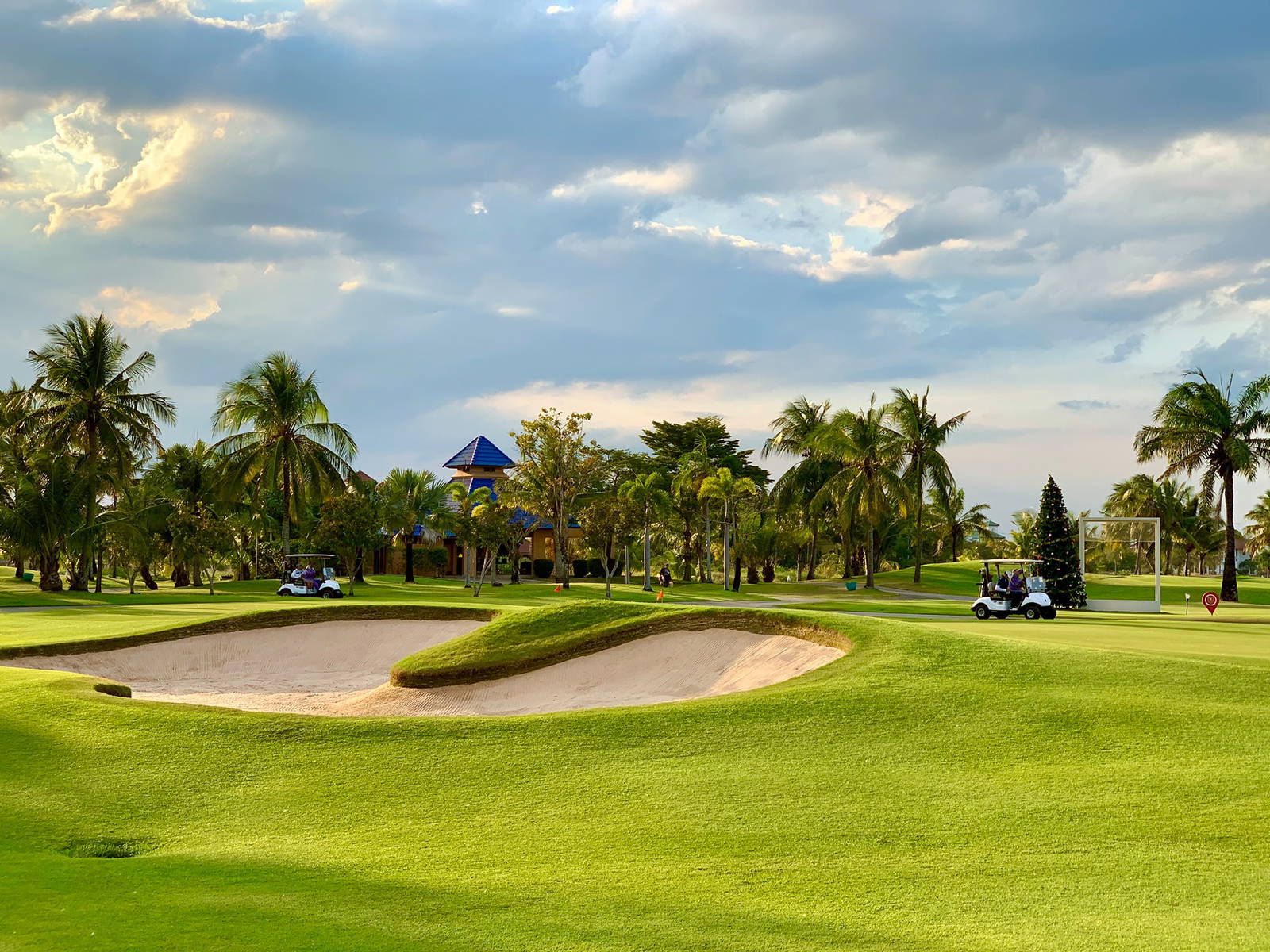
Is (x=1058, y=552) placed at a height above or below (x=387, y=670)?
above

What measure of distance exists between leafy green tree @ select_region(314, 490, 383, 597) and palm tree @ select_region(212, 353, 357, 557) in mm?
3281

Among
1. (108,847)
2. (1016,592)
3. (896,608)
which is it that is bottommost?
(896,608)

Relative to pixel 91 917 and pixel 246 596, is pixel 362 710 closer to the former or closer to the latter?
pixel 91 917

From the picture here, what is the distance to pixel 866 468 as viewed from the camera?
59125 mm

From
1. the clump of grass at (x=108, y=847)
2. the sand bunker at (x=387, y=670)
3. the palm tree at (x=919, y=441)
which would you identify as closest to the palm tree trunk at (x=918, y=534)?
the palm tree at (x=919, y=441)

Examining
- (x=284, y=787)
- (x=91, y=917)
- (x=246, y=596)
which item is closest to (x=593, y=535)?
(x=246, y=596)

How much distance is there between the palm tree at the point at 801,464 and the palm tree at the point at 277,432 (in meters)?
29.0

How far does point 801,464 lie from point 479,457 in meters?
23.0

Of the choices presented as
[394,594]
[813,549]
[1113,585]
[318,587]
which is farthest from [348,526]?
[1113,585]

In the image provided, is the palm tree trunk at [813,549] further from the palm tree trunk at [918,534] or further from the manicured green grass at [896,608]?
the manicured green grass at [896,608]

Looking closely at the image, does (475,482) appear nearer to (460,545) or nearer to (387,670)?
(460,545)

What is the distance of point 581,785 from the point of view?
9.49m

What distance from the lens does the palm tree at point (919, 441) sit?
6128 centimetres

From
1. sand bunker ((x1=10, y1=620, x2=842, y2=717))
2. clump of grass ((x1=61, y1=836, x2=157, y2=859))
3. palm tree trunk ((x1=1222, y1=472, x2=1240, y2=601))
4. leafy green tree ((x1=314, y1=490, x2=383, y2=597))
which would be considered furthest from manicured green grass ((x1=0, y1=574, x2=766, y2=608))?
clump of grass ((x1=61, y1=836, x2=157, y2=859))
